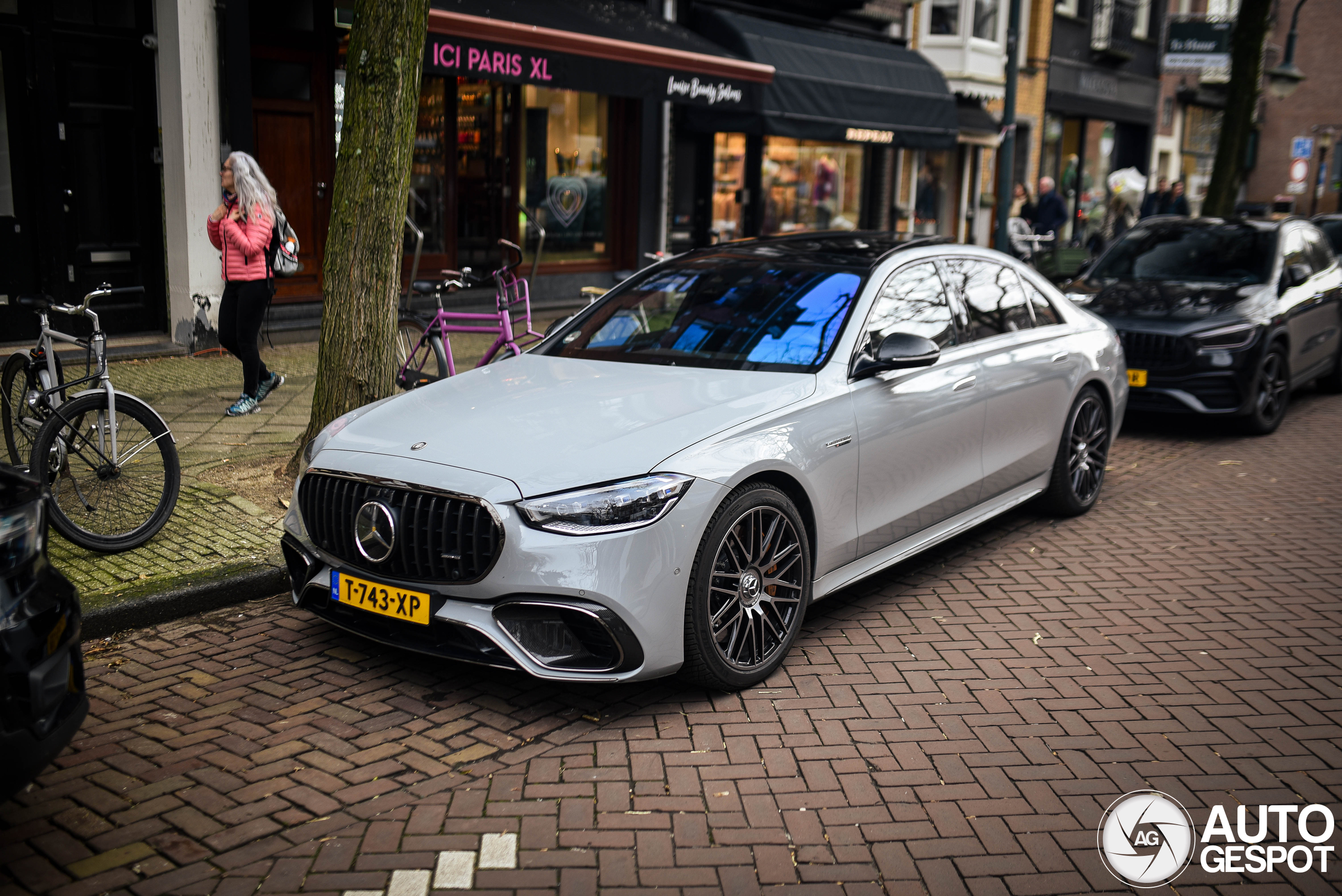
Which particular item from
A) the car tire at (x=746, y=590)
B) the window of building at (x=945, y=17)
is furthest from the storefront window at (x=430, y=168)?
the window of building at (x=945, y=17)

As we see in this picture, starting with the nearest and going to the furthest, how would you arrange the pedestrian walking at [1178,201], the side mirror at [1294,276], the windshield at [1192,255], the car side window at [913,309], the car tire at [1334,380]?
the car side window at [913,309] < the side mirror at [1294,276] < the windshield at [1192,255] < the car tire at [1334,380] < the pedestrian walking at [1178,201]

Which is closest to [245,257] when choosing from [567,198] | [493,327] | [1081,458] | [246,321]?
[246,321]

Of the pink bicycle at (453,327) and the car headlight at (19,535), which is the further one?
the pink bicycle at (453,327)

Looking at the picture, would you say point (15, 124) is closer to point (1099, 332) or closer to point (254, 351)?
point (254, 351)

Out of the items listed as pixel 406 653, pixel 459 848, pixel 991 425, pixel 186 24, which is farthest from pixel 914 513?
pixel 186 24

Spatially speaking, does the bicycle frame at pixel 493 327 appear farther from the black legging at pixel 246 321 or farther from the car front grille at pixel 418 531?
the car front grille at pixel 418 531

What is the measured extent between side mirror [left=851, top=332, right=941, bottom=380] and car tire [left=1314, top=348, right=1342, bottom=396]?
28.2 ft

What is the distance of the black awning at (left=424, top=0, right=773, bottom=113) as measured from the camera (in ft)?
35.5

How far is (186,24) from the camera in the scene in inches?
396

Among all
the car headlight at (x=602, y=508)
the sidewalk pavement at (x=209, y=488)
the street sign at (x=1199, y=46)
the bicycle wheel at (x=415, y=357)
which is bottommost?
the sidewalk pavement at (x=209, y=488)

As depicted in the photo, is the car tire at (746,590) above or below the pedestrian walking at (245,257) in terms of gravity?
below

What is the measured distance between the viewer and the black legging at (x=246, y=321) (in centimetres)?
809

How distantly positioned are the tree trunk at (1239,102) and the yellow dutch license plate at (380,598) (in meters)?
15.3

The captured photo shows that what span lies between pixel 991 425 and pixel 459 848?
11.5 ft
